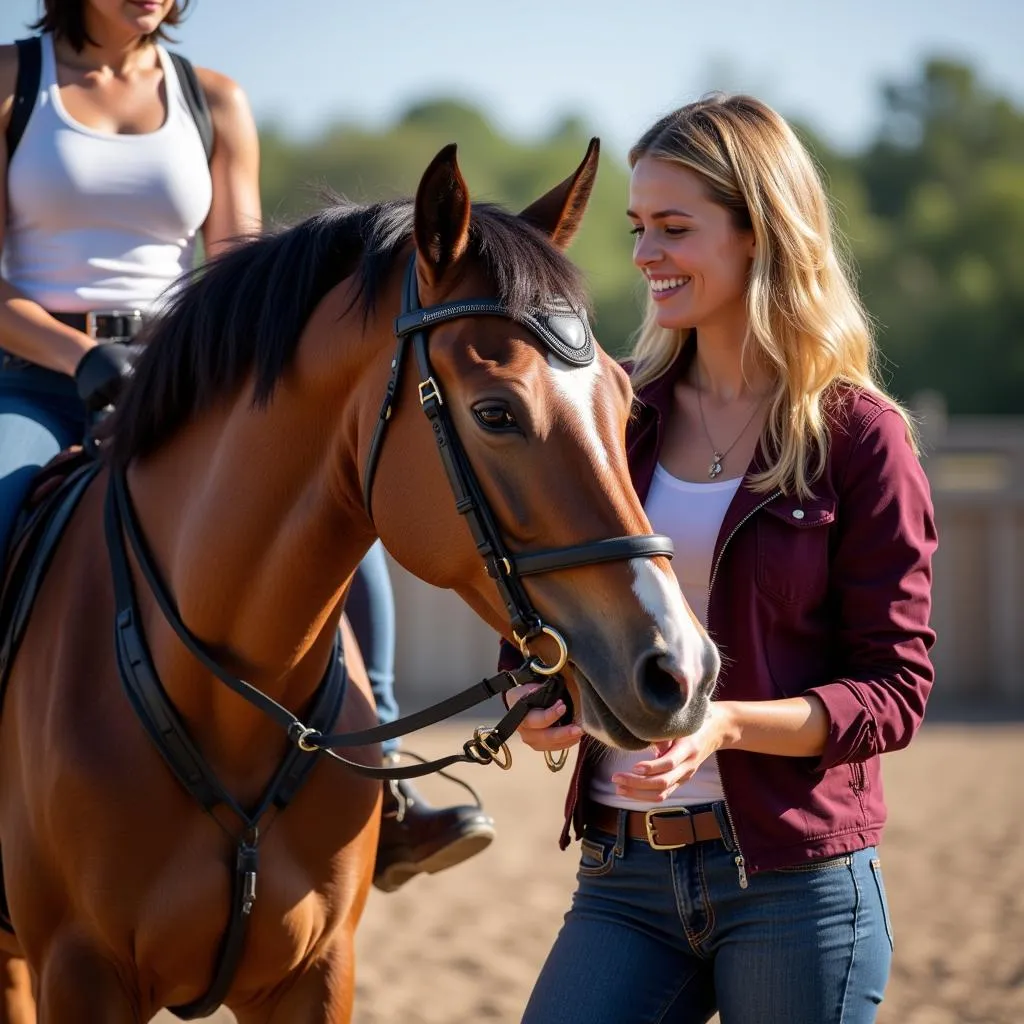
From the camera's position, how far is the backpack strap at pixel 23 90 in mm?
3250

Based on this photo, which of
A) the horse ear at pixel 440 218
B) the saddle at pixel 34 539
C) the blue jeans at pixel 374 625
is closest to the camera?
the horse ear at pixel 440 218

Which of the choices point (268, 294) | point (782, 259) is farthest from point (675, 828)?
point (268, 294)

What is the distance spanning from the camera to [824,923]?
2361 mm

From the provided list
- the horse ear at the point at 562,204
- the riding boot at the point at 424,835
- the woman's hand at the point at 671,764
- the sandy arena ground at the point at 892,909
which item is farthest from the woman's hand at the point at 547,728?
the sandy arena ground at the point at 892,909

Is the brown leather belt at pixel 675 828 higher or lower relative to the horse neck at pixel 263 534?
lower

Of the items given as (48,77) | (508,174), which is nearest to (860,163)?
(508,174)

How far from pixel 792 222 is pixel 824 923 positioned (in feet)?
4.20

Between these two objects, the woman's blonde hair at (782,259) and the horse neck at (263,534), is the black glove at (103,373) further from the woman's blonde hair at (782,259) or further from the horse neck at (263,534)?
the woman's blonde hair at (782,259)

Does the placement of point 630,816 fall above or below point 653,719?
below

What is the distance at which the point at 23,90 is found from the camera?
3.27 meters

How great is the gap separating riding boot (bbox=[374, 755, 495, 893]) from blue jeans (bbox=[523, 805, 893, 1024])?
0.90m

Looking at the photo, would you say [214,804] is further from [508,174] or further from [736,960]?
[508,174]

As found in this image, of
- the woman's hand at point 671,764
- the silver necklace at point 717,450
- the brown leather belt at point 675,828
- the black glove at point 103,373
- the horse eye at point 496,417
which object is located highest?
the horse eye at point 496,417

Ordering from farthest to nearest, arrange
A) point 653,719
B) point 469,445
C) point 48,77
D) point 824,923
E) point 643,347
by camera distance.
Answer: point 48,77 < point 643,347 < point 824,923 < point 469,445 < point 653,719
